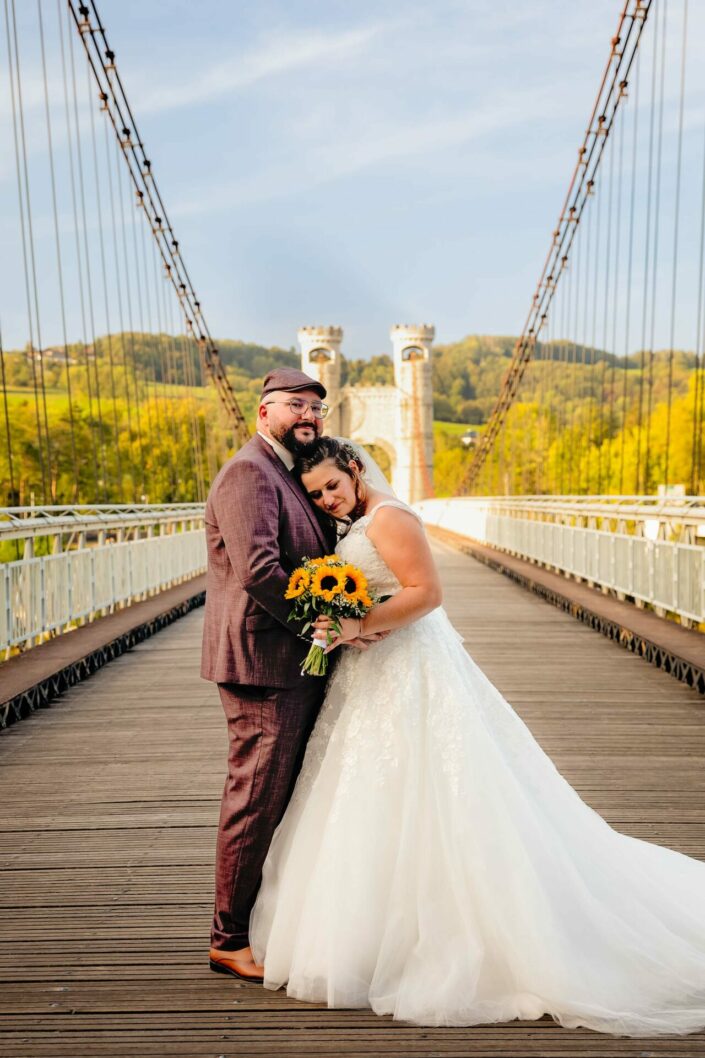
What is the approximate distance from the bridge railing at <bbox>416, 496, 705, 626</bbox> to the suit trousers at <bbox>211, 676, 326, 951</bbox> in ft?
15.8

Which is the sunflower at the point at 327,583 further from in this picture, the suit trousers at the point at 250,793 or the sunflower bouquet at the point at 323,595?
the suit trousers at the point at 250,793

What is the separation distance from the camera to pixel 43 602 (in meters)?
7.15

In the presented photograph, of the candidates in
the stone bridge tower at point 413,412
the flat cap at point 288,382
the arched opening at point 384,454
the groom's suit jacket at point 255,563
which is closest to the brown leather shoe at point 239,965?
the groom's suit jacket at point 255,563

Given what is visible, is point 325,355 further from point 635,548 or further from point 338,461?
point 338,461

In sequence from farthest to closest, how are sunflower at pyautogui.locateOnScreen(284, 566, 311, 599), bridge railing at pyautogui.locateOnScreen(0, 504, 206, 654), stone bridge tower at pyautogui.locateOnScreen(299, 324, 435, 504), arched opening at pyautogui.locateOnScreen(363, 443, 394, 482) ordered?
arched opening at pyautogui.locateOnScreen(363, 443, 394, 482) < stone bridge tower at pyautogui.locateOnScreen(299, 324, 435, 504) < bridge railing at pyautogui.locateOnScreen(0, 504, 206, 654) < sunflower at pyautogui.locateOnScreen(284, 566, 311, 599)

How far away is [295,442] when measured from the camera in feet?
8.72

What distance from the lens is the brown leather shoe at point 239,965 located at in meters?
2.58

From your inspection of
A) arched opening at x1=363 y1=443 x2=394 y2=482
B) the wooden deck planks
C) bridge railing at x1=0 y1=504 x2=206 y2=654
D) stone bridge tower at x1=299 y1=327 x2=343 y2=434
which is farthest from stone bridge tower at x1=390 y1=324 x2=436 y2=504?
the wooden deck planks

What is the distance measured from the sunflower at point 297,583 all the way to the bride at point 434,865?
89 millimetres

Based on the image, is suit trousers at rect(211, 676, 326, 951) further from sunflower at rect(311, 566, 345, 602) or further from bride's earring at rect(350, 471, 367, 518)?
bride's earring at rect(350, 471, 367, 518)

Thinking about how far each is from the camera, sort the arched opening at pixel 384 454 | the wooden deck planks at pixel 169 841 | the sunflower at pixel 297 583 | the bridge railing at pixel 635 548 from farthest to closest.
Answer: the arched opening at pixel 384 454 < the bridge railing at pixel 635 548 < the sunflower at pixel 297 583 < the wooden deck planks at pixel 169 841

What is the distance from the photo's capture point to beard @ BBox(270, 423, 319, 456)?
265cm

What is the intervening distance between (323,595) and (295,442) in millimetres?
384

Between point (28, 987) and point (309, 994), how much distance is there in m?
0.63
